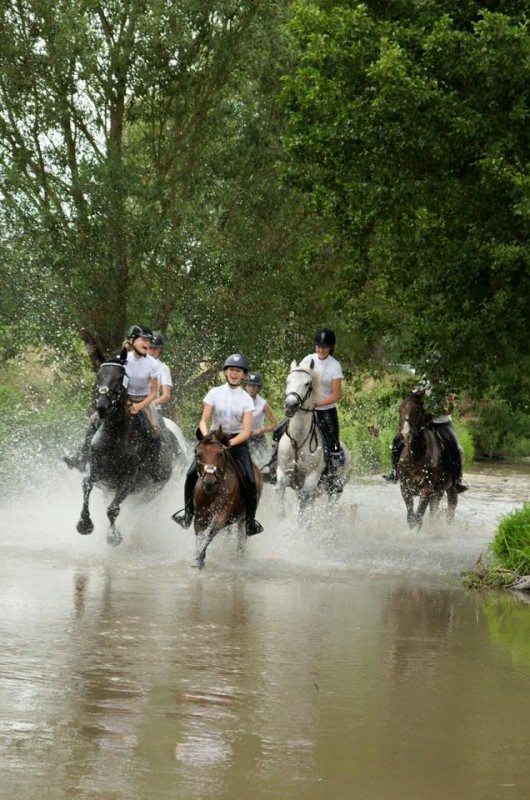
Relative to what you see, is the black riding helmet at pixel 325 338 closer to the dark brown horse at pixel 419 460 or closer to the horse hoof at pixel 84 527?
the dark brown horse at pixel 419 460

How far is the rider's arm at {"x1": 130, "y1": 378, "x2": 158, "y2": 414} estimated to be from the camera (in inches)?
639

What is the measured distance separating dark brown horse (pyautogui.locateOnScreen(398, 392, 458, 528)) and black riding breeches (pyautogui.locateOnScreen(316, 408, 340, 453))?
0.88 meters

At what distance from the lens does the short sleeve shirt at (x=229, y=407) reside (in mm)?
15117

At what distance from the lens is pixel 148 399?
16359 mm

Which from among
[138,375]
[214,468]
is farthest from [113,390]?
[214,468]

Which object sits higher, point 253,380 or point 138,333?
point 138,333

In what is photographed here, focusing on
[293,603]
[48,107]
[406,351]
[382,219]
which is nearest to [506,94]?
[382,219]

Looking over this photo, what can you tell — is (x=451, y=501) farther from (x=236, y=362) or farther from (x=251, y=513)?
(x=236, y=362)

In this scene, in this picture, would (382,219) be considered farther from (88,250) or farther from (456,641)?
(88,250)

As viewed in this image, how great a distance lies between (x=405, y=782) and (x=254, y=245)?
18778mm

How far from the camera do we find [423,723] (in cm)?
766

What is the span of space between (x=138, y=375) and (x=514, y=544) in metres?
5.01

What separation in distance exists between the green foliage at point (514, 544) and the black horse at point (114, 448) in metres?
4.35

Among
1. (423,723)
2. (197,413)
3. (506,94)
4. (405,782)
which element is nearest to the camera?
(405,782)
